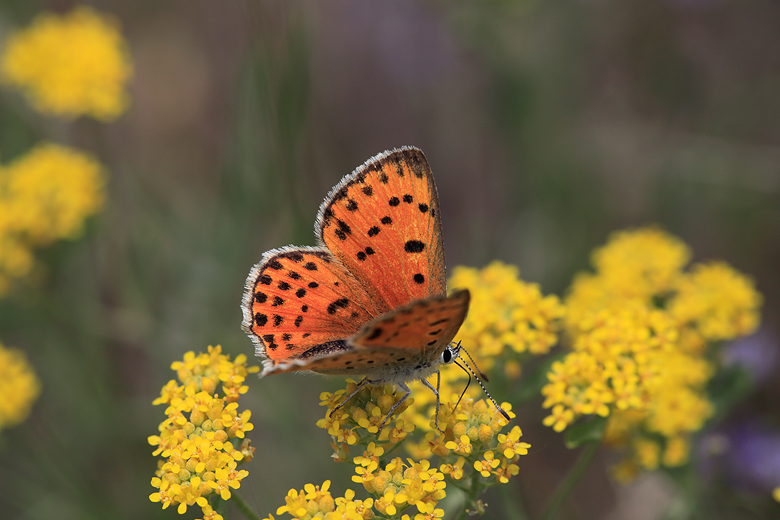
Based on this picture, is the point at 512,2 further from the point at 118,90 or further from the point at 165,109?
the point at 165,109

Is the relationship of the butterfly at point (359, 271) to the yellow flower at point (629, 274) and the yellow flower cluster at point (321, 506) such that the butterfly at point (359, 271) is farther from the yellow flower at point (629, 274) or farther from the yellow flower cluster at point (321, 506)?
the yellow flower at point (629, 274)

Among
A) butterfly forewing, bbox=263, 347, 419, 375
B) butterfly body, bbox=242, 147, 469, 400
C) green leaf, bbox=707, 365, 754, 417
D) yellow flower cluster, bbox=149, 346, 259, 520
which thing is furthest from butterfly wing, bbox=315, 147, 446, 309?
green leaf, bbox=707, 365, 754, 417

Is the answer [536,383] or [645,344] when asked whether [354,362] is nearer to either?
[536,383]

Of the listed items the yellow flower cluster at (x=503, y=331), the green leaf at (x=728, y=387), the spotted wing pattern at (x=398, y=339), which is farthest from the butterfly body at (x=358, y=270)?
the green leaf at (x=728, y=387)

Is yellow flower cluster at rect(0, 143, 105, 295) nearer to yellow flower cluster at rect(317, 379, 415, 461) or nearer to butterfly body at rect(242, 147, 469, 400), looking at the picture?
butterfly body at rect(242, 147, 469, 400)

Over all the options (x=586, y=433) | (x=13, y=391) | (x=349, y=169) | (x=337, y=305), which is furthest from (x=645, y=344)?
(x=349, y=169)

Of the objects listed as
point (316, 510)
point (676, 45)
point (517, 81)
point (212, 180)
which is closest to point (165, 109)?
point (212, 180)

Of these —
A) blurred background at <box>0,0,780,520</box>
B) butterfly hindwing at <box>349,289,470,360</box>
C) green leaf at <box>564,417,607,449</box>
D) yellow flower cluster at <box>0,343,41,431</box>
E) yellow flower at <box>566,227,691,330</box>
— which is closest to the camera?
butterfly hindwing at <box>349,289,470,360</box>
